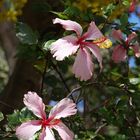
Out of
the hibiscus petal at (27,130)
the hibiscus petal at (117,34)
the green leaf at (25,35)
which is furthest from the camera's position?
the hibiscus petal at (117,34)

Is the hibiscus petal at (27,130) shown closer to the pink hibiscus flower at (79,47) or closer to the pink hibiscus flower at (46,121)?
the pink hibiscus flower at (46,121)

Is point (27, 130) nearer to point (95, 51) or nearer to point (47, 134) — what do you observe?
point (47, 134)

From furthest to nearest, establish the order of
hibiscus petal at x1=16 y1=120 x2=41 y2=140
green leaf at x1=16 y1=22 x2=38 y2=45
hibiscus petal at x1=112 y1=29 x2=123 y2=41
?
1. hibiscus petal at x1=112 y1=29 x2=123 y2=41
2. green leaf at x1=16 y1=22 x2=38 y2=45
3. hibiscus petal at x1=16 y1=120 x2=41 y2=140

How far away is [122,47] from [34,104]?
437 millimetres

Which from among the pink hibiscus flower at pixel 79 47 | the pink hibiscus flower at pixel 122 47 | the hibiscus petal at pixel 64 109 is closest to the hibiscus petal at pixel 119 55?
the pink hibiscus flower at pixel 122 47

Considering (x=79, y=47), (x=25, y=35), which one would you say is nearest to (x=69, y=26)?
(x=79, y=47)

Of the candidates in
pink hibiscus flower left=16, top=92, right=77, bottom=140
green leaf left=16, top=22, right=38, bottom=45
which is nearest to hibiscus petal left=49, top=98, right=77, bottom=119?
pink hibiscus flower left=16, top=92, right=77, bottom=140

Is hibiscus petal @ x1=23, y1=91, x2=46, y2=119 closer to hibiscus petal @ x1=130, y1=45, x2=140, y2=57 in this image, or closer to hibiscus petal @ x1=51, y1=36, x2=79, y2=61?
hibiscus petal @ x1=51, y1=36, x2=79, y2=61

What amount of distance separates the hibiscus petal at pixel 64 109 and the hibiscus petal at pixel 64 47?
0.32 ft

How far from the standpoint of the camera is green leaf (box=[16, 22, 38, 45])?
121cm

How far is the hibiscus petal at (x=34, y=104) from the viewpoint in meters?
1.02

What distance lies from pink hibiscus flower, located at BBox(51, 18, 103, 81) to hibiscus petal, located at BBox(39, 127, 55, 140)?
14cm

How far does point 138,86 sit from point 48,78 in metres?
0.40

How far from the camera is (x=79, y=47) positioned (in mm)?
1068
